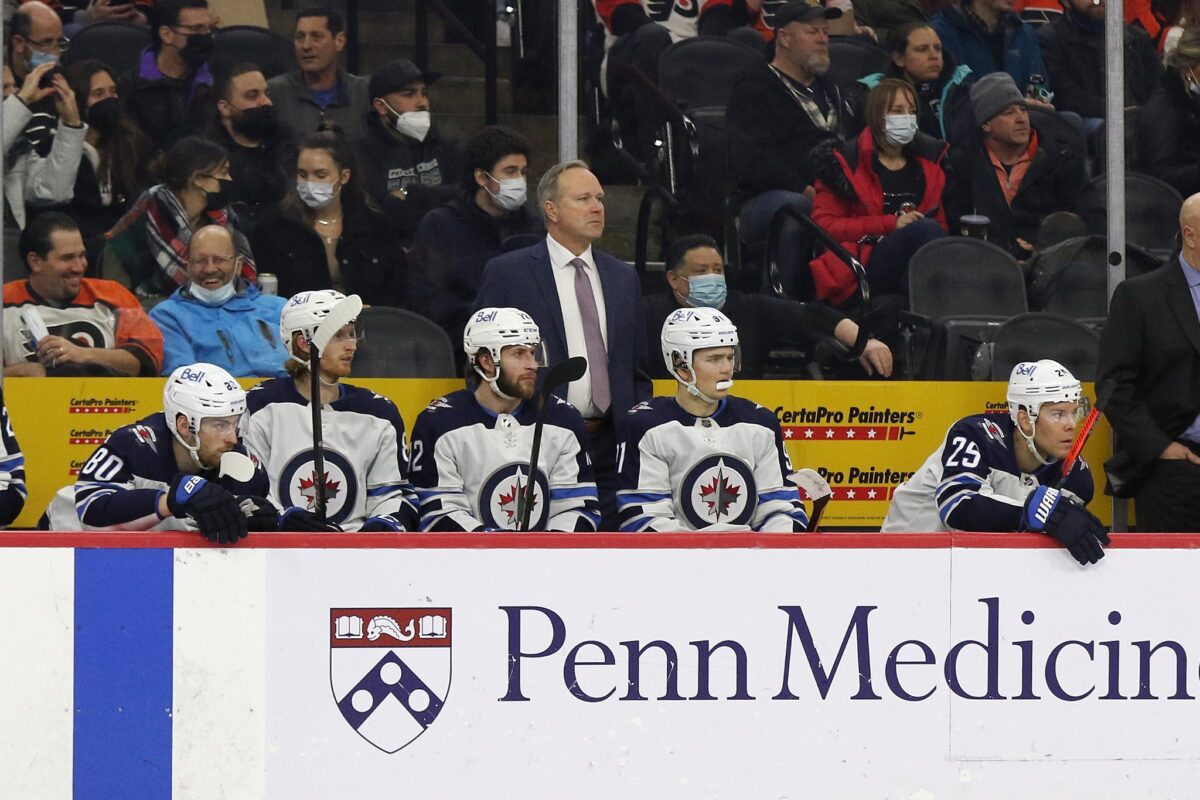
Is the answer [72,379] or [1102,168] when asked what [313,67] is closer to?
[72,379]

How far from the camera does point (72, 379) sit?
543 centimetres

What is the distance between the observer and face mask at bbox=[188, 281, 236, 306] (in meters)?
5.44

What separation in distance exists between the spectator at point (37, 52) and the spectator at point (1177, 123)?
3519mm

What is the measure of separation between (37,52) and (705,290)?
7.14ft

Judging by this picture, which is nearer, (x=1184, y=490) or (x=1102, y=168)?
(x=1184, y=490)

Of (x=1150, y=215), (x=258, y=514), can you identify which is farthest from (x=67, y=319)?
(x=1150, y=215)

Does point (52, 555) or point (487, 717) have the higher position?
point (52, 555)

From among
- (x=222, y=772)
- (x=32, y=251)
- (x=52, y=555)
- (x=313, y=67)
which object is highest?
(x=313, y=67)

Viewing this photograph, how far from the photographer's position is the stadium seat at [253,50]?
216 inches

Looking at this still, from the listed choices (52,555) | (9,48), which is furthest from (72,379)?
(52,555)

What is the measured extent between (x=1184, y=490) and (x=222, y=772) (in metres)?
2.90

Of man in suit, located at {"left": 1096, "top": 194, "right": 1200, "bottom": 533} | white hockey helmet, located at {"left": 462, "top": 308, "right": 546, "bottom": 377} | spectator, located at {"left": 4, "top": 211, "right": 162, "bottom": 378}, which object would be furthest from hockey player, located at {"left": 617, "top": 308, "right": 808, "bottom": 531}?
spectator, located at {"left": 4, "top": 211, "right": 162, "bottom": 378}

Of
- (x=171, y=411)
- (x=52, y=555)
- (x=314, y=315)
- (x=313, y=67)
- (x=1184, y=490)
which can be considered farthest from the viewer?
(x=313, y=67)

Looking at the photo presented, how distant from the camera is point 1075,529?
402cm
